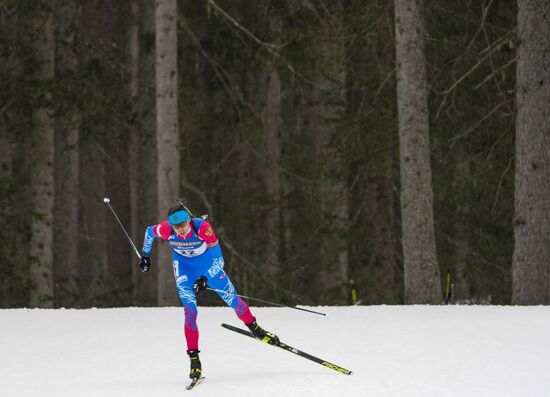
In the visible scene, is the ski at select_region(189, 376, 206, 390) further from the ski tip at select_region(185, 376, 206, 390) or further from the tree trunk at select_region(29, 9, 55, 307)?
the tree trunk at select_region(29, 9, 55, 307)

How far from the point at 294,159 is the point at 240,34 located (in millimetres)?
3223

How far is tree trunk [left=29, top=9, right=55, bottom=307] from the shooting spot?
18172 mm

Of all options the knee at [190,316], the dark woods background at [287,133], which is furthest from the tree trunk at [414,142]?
the knee at [190,316]

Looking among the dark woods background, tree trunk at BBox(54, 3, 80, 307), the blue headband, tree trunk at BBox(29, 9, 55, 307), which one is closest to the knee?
the blue headband

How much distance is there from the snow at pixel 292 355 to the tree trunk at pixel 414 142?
1.13 metres

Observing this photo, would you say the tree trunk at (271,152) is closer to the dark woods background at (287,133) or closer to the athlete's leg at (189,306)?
the dark woods background at (287,133)

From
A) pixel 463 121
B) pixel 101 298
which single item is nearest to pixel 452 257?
pixel 463 121

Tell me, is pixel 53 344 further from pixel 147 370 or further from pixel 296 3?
pixel 296 3

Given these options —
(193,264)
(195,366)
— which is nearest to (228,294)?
(193,264)

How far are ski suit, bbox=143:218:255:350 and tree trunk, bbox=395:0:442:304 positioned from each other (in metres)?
5.25

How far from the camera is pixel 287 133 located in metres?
25.8

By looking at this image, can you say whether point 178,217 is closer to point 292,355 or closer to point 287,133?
point 292,355

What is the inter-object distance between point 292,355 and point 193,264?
181 cm

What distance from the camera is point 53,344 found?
1172 cm
